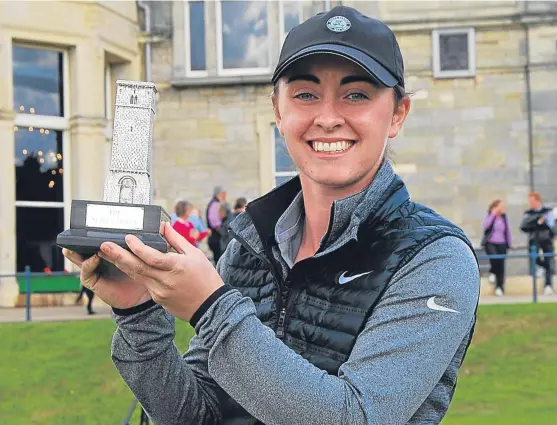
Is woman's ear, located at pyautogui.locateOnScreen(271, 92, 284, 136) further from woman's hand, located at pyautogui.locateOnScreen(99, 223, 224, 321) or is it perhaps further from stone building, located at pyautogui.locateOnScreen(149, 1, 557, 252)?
stone building, located at pyautogui.locateOnScreen(149, 1, 557, 252)

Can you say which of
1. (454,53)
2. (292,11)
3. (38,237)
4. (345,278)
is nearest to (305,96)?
(345,278)

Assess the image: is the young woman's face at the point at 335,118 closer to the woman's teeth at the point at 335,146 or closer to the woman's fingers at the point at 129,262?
the woman's teeth at the point at 335,146

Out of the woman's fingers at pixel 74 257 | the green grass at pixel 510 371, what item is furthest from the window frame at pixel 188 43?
the woman's fingers at pixel 74 257

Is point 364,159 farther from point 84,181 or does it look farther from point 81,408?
point 84,181

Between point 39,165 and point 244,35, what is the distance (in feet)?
16.4

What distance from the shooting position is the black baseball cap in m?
2.00

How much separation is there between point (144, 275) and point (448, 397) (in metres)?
0.79

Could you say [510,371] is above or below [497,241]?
below

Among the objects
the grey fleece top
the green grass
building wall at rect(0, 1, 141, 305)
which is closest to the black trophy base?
the grey fleece top

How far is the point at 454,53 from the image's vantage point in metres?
17.9

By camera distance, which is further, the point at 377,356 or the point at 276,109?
the point at 276,109

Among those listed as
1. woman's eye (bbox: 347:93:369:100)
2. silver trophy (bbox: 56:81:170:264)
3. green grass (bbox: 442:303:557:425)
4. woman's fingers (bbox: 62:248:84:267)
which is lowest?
green grass (bbox: 442:303:557:425)

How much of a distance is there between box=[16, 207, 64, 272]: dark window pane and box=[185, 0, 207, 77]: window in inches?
164

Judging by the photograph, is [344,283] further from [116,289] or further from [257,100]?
[257,100]
